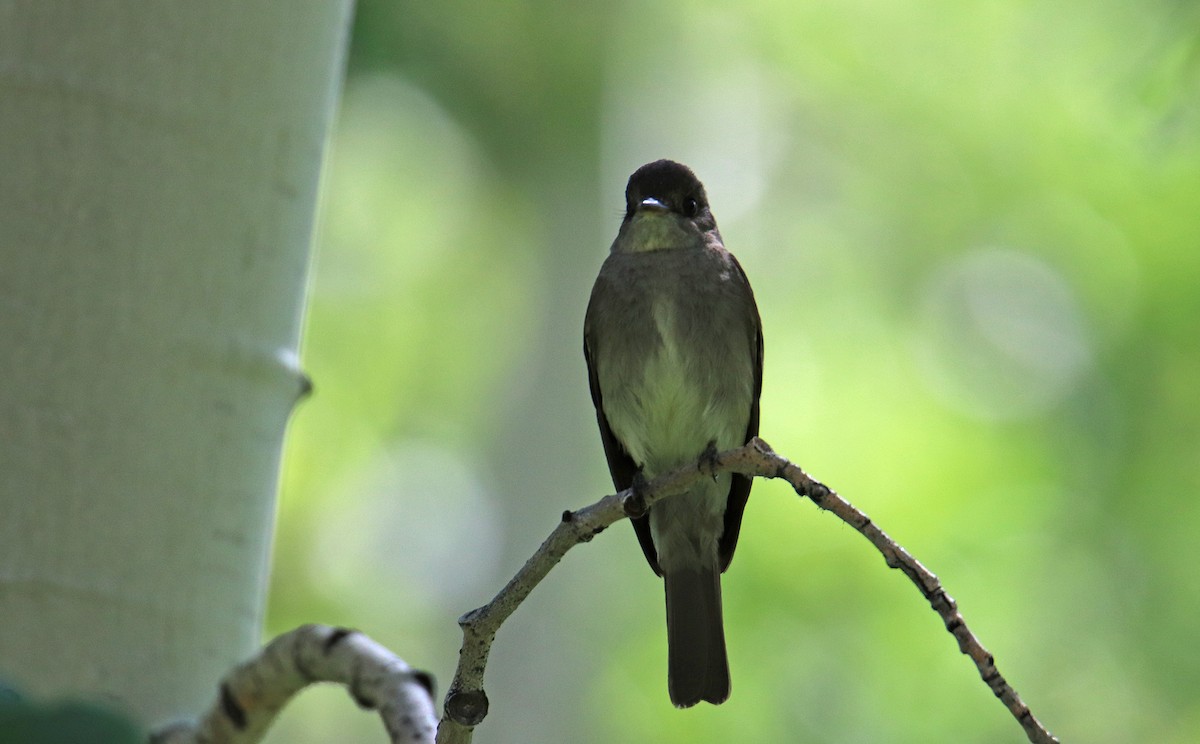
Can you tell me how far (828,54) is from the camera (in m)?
13.5

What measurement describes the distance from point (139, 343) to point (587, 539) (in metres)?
0.77

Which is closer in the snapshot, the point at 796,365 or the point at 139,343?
the point at 139,343

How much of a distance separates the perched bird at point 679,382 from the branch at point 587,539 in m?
1.34

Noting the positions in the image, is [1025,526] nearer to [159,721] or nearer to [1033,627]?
[1033,627]

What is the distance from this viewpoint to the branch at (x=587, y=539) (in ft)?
5.01

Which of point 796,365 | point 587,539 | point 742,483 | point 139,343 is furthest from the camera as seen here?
point 796,365

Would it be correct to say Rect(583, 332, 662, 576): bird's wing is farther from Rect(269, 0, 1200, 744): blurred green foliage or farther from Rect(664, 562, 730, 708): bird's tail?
Rect(269, 0, 1200, 744): blurred green foliage

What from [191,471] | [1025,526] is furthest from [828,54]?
[191,471]

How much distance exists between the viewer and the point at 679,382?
3.39 metres

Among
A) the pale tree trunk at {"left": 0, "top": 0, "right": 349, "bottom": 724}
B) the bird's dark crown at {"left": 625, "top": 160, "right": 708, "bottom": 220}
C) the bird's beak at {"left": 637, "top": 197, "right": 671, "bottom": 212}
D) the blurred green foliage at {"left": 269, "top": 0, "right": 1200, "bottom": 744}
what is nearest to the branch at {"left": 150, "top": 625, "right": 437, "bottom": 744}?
the pale tree trunk at {"left": 0, "top": 0, "right": 349, "bottom": 724}

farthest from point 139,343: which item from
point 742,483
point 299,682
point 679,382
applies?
point 742,483

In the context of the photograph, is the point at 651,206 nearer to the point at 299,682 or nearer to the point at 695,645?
the point at 695,645

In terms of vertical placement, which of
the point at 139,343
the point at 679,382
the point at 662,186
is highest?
the point at 662,186

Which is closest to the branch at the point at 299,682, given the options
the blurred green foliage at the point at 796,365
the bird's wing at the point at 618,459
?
the bird's wing at the point at 618,459
